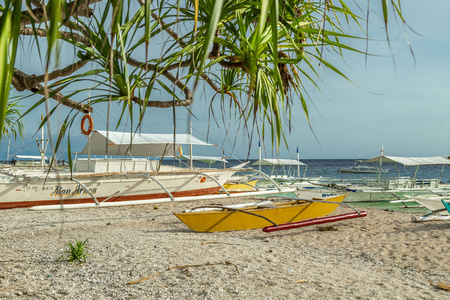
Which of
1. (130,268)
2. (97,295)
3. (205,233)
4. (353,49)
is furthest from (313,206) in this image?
(353,49)

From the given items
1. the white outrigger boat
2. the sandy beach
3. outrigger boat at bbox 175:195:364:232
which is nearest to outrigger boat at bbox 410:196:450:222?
the sandy beach

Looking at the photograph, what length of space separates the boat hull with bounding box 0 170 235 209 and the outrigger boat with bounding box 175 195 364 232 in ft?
9.05

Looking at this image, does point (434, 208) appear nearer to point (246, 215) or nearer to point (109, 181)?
point (246, 215)

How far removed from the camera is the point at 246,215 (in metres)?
7.72

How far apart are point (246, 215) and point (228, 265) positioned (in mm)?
3322

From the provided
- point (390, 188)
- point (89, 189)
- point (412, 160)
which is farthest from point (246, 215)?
point (412, 160)

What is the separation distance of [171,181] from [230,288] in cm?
1034

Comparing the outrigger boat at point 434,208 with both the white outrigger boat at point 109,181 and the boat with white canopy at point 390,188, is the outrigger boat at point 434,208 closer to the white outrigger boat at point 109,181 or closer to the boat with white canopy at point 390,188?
the white outrigger boat at point 109,181

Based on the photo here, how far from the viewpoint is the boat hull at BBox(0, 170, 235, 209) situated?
11.1 metres

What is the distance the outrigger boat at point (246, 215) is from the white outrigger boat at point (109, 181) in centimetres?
194

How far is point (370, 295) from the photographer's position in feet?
11.9

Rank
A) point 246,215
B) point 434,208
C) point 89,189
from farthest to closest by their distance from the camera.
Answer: point 89,189
point 434,208
point 246,215

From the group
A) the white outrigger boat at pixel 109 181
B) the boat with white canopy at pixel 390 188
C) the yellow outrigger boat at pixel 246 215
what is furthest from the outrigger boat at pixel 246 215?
the boat with white canopy at pixel 390 188

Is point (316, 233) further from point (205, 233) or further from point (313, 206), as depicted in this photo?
point (205, 233)
